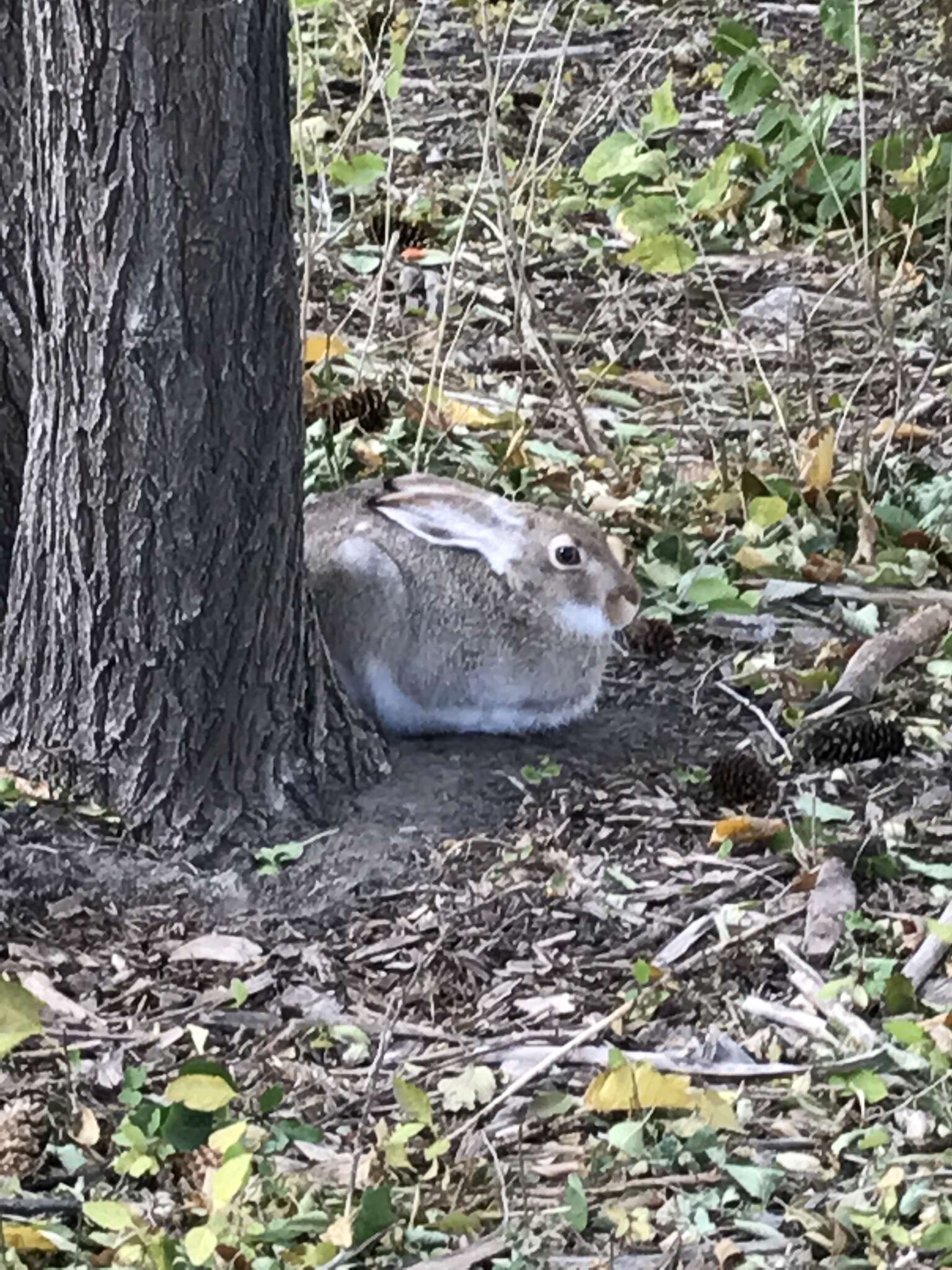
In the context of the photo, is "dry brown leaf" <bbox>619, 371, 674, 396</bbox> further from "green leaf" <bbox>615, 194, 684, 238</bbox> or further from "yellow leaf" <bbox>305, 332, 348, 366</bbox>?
"green leaf" <bbox>615, 194, 684, 238</bbox>

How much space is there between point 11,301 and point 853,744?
2103 mm

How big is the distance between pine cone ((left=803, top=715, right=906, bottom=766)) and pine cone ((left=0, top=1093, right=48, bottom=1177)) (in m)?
1.95

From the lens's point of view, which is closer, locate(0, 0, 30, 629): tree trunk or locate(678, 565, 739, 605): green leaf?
locate(0, 0, 30, 629): tree trunk

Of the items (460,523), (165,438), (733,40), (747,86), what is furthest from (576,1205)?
(747,86)

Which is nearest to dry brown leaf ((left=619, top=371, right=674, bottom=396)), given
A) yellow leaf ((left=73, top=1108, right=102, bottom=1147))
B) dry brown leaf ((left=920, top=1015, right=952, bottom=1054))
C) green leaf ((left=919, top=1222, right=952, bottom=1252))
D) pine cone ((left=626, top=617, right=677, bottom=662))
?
pine cone ((left=626, top=617, right=677, bottom=662))

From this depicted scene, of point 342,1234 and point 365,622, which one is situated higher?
point 365,622

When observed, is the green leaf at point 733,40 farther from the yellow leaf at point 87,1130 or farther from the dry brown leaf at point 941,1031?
the yellow leaf at point 87,1130

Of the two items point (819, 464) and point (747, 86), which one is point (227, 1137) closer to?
point (819, 464)

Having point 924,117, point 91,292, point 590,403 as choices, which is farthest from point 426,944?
point 924,117

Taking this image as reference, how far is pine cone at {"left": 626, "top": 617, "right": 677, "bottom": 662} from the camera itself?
4934 millimetres

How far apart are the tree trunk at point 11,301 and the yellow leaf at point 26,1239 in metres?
1.78

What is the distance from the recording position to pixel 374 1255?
2.94m

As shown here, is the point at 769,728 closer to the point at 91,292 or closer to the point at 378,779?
the point at 378,779

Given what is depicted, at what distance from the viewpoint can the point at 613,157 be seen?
5.39 meters
